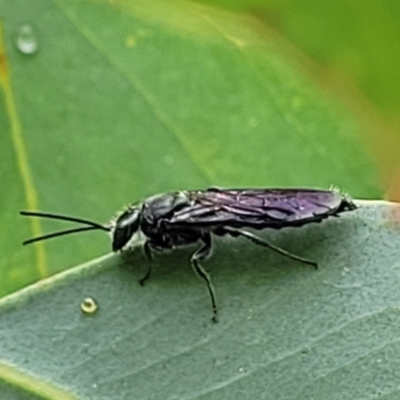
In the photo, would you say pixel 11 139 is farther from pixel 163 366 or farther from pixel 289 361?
pixel 289 361

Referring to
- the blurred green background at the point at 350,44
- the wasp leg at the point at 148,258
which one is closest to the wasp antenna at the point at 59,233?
the wasp leg at the point at 148,258

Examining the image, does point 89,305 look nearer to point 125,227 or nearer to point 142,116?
point 125,227

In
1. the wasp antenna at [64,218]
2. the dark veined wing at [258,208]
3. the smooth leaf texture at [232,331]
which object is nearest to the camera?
the smooth leaf texture at [232,331]

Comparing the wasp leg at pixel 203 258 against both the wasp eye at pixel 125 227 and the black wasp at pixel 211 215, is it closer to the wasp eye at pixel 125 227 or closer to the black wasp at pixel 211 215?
the black wasp at pixel 211 215

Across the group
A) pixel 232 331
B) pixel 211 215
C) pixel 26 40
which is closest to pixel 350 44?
pixel 211 215

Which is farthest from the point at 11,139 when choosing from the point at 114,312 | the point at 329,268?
the point at 329,268

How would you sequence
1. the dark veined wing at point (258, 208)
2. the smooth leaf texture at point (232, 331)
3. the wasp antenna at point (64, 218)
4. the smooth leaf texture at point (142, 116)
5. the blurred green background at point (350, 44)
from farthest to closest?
the blurred green background at point (350, 44) → the smooth leaf texture at point (142, 116) → the wasp antenna at point (64, 218) → the dark veined wing at point (258, 208) → the smooth leaf texture at point (232, 331)

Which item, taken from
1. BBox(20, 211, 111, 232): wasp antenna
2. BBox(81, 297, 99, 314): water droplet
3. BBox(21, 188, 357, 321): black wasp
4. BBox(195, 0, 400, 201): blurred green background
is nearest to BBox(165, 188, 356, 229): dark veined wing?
BBox(21, 188, 357, 321): black wasp

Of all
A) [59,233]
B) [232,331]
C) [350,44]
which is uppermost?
[350,44]
